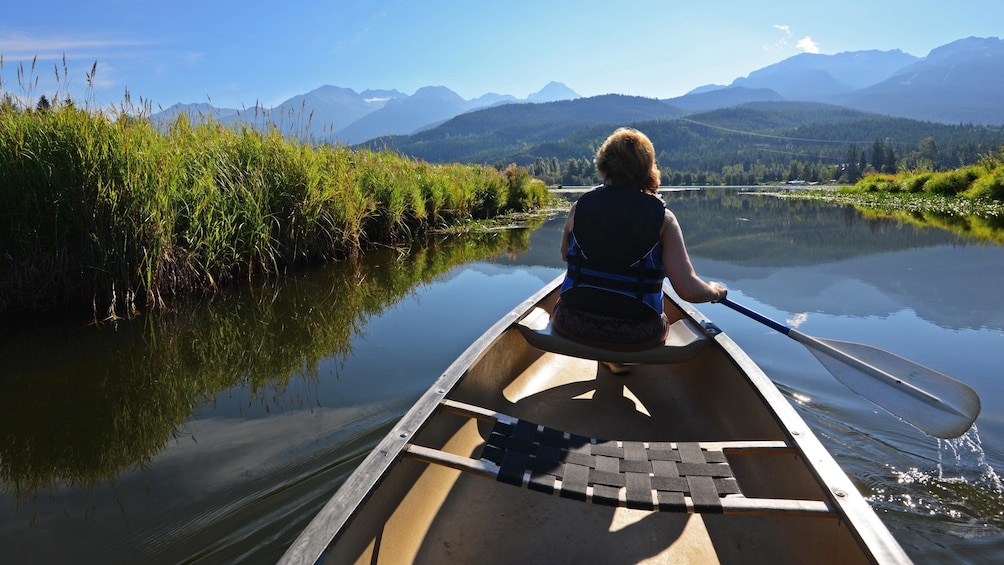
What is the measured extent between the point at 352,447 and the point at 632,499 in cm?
173

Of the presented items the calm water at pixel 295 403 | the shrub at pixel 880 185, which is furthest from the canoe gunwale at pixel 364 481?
the shrub at pixel 880 185

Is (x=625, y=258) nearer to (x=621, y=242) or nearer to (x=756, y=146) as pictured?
(x=621, y=242)

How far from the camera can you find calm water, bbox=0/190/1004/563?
2188 millimetres

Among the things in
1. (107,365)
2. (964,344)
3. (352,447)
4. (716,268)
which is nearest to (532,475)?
(352,447)

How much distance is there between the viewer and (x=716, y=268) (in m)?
8.67

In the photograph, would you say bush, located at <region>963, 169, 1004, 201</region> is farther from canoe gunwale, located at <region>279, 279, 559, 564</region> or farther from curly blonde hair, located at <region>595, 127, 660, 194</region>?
canoe gunwale, located at <region>279, 279, 559, 564</region>

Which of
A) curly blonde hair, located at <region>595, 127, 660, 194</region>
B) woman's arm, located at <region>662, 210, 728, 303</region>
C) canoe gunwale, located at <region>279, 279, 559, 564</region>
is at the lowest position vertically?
canoe gunwale, located at <region>279, 279, 559, 564</region>

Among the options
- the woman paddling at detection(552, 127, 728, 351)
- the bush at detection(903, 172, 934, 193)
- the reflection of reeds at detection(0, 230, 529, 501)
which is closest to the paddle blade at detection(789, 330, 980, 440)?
the woman paddling at detection(552, 127, 728, 351)

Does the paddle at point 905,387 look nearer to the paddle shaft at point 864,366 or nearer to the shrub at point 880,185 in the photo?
the paddle shaft at point 864,366

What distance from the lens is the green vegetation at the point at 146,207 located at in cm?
448

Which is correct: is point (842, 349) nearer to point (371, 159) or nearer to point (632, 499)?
point (632, 499)

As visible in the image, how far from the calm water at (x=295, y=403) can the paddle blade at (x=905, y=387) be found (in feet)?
1.01

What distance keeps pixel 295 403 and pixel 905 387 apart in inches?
133

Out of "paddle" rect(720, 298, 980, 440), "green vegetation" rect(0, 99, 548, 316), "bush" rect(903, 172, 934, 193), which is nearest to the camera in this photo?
"paddle" rect(720, 298, 980, 440)
